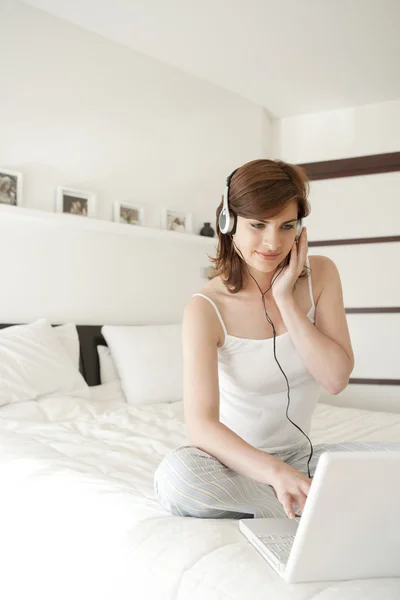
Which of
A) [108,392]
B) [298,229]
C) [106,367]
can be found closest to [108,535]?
[298,229]

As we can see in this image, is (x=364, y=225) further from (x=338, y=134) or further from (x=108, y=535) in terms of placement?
(x=108, y=535)

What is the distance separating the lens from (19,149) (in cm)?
301

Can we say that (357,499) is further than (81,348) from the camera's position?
No

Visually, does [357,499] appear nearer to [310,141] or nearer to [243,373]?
[243,373]

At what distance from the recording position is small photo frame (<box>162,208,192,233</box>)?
3.75 metres

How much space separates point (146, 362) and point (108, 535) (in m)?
1.90

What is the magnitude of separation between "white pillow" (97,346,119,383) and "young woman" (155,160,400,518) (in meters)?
1.67

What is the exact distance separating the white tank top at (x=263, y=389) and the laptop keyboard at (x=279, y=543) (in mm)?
424

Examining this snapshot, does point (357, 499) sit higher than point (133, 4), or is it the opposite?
point (133, 4)

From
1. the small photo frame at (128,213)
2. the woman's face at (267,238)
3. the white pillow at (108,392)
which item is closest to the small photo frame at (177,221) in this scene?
the small photo frame at (128,213)

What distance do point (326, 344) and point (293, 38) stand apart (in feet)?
7.71

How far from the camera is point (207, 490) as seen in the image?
3.85 feet

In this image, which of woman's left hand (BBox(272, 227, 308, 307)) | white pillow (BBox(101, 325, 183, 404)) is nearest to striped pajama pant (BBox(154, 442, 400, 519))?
woman's left hand (BBox(272, 227, 308, 307))

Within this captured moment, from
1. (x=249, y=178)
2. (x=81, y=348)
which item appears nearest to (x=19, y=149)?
(x=81, y=348)
